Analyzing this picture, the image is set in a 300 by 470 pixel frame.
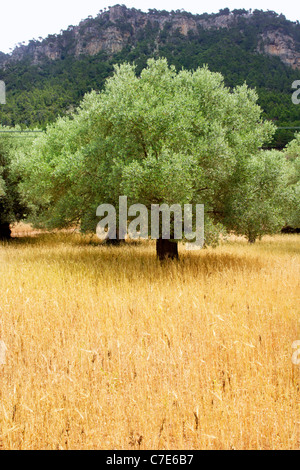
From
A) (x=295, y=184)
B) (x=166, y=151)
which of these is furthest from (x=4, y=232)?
(x=295, y=184)

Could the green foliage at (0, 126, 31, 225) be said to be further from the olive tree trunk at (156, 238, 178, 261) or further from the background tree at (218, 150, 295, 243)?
the background tree at (218, 150, 295, 243)

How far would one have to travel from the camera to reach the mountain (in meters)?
55.9

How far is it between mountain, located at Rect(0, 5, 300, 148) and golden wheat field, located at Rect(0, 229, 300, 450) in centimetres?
3525

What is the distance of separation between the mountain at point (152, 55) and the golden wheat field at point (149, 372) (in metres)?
35.3

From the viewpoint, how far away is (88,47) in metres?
146

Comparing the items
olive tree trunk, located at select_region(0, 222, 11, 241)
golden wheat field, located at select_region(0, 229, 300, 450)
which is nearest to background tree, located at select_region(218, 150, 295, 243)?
golden wheat field, located at select_region(0, 229, 300, 450)

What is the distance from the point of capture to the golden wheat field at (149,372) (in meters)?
3.51

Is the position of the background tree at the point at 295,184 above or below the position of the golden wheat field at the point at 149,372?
above

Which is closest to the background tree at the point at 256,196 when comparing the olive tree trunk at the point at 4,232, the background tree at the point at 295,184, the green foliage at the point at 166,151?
the green foliage at the point at 166,151

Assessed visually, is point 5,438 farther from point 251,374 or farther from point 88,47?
point 88,47

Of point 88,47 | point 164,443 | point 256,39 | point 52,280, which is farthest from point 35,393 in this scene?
point 88,47

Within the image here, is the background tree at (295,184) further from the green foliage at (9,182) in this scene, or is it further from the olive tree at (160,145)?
the green foliage at (9,182)

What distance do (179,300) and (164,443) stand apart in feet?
15.1

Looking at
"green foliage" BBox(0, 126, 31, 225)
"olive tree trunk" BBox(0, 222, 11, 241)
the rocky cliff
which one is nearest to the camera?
"green foliage" BBox(0, 126, 31, 225)
